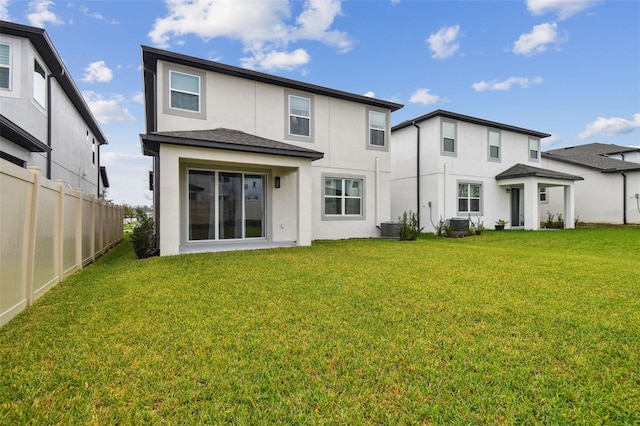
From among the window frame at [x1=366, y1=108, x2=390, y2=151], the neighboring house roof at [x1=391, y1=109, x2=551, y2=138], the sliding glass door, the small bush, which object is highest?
the neighboring house roof at [x1=391, y1=109, x2=551, y2=138]

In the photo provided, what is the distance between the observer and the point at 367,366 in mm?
2766

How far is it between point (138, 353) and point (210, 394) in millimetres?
1081

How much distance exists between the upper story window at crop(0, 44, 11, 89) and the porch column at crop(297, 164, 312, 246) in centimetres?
895

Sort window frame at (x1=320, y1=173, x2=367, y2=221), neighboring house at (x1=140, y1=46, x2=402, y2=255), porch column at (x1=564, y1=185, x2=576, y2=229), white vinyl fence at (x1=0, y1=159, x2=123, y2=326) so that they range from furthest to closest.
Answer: porch column at (x1=564, y1=185, x2=576, y2=229)
window frame at (x1=320, y1=173, x2=367, y2=221)
neighboring house at (x1=140, y1=46, x2=402, y2=255)
white vinyl fence at (x1=0, y1=159, x2=123, y2=326)

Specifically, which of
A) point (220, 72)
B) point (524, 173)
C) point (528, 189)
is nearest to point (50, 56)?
point (220, 72)

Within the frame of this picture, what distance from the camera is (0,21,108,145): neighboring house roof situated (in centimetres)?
940

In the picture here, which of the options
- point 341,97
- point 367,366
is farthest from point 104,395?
point 341,97

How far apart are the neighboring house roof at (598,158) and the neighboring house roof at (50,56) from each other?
90.3 feet

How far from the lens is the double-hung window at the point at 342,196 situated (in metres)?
13.0

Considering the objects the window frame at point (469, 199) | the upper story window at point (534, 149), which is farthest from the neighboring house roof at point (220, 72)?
the upper story window at point (534, 149)

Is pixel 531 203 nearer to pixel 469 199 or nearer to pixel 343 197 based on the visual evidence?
pixel 469 199

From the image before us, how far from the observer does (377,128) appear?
13938mm

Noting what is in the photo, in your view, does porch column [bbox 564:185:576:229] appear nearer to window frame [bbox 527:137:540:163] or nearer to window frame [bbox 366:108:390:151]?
window frame [bbox 527:137:540:163]

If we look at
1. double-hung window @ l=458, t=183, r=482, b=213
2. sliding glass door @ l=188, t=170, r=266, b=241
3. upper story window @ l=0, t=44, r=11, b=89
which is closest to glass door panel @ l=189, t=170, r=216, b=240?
sliding glass door @ l=188, t=170, r=266, b=241
